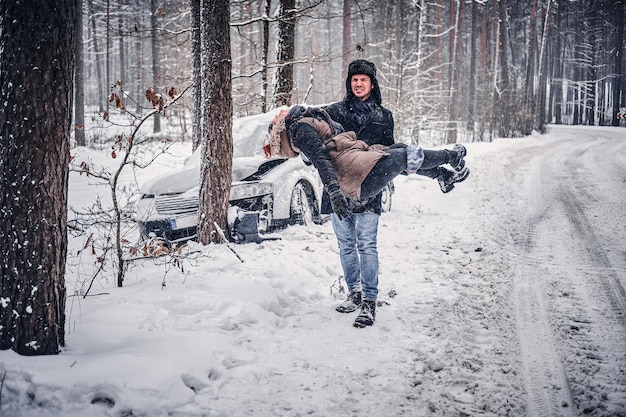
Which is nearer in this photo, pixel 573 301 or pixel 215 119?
pixel 573 301

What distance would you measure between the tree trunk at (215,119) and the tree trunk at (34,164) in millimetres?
2625

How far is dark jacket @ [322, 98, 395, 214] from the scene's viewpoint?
3.84 m

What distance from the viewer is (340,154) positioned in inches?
144

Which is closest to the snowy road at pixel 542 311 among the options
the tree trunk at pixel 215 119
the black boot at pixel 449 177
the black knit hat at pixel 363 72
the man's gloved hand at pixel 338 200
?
the black boot at pixel 449 177

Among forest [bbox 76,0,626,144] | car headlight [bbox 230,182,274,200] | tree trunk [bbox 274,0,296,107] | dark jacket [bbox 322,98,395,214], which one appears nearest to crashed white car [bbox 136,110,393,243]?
car headlight [bbox 230,182,274,200]

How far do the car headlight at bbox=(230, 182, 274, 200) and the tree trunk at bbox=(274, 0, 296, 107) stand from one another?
282 cm

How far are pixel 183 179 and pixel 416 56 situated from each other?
77.5ft

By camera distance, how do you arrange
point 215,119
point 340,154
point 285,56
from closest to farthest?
1. point 340,154
2. point 215,119
3. point 285,56

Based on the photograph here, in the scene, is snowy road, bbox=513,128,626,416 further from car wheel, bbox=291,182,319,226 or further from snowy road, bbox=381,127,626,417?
car wheel, bbox=291,182,319,226

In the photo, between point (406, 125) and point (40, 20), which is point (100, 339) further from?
point (406, 125)

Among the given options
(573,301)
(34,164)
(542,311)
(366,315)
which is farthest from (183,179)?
(573,301)

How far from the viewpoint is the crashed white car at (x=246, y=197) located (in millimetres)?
5914

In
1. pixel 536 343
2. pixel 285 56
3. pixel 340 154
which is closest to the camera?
pixel 536 343

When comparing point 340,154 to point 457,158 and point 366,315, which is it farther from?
point 366,315
